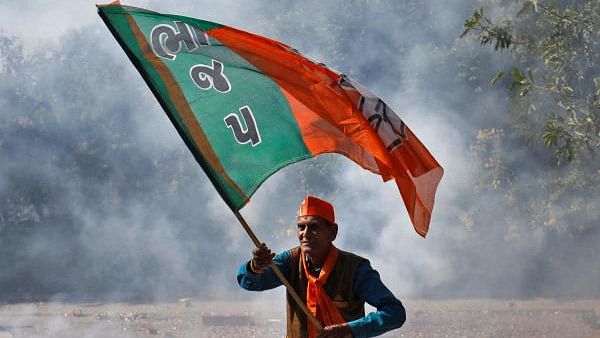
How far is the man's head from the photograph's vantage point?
4238 millimetres

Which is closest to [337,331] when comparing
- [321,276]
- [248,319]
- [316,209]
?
[321,276]

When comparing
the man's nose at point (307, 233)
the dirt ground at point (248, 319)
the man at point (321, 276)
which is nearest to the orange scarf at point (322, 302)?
the man at point (321, 276)

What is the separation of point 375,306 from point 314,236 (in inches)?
15.1

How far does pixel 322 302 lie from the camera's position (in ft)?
13.7

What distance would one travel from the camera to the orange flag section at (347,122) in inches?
173

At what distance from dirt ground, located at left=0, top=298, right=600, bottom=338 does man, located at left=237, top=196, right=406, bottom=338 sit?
7592 mm

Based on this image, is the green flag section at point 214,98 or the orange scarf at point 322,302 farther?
the green flag section at point 214,98

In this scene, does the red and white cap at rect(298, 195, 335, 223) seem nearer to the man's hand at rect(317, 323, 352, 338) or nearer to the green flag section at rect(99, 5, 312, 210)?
the green flag section at rect(99, 5, 312, 210)

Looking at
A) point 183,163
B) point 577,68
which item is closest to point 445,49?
point 183,163

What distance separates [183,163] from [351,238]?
10.0 ft

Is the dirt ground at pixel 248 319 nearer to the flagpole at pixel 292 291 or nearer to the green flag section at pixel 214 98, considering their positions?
the green flag section at pixel 214 98

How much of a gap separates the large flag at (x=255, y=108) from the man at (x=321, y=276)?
264mm

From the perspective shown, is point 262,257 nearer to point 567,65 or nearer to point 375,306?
point 375,306

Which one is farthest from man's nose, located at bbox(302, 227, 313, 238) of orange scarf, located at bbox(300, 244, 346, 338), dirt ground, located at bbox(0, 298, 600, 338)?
dirt ground, located at bbox(0, 298, 600, 338)
